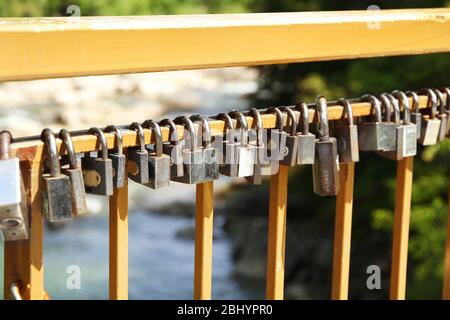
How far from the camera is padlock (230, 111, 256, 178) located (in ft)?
5.92

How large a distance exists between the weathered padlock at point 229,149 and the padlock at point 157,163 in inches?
5.7

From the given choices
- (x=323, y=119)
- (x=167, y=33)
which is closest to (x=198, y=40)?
(x=167, y=33)

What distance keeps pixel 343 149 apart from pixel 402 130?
15 centimetres

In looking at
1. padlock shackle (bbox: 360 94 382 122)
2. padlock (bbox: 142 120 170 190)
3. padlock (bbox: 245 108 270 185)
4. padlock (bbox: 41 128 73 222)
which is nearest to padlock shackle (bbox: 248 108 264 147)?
padlock (bbox: 245 108 270 185)

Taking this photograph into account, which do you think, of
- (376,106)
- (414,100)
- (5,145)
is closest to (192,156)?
(5,145)

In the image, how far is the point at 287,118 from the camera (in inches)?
74.1

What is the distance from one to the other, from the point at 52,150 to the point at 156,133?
220mm

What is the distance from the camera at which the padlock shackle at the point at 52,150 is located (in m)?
1.56

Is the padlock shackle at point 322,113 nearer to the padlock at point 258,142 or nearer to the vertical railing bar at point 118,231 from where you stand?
the padlock at point 258,142

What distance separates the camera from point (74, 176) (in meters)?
1.60

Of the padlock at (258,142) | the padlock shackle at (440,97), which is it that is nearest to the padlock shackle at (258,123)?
the padlock at (258,142)

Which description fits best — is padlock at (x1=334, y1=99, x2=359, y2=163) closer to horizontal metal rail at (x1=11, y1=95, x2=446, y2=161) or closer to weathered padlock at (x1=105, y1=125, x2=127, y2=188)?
horizontal metal rail at (x1=11, y1=95, x2=446, y2=161)

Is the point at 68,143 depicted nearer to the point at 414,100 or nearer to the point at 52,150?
the point at 52,150
